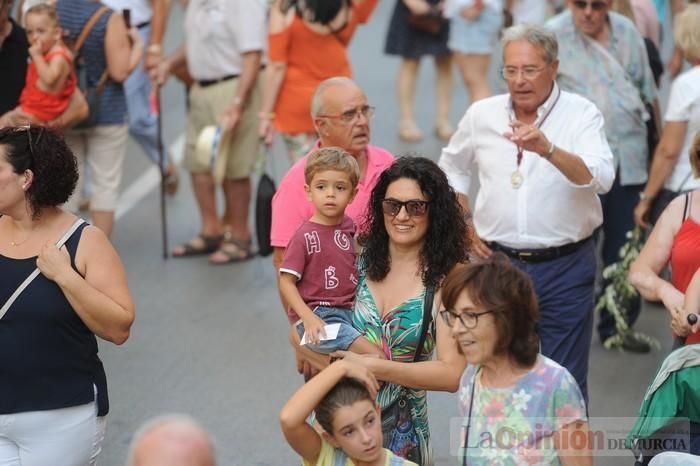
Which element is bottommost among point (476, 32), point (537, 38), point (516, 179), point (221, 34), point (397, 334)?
point (476, 32)

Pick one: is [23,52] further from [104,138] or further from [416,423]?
[416,423]

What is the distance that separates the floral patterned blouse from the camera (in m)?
4.02

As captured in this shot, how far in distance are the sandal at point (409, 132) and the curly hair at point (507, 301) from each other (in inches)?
340

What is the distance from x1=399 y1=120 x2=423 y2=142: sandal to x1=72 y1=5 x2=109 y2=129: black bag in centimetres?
463

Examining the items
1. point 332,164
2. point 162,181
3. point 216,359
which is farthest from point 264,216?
point 162,181

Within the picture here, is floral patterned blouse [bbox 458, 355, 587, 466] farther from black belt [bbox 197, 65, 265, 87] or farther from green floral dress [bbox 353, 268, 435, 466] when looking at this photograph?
black belt [bbox 197, 65, 265, 87]

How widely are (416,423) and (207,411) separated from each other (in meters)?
2.57

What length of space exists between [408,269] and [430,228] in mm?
175

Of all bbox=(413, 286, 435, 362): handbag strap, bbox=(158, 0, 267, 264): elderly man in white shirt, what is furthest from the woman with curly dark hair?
bbox=(158, 0, 267, 264): elderly man in white shirt

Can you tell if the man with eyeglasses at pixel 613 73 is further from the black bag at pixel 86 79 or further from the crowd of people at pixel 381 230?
the black bag at pixel 86 79

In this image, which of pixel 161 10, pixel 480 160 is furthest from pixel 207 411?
pixel 161 10

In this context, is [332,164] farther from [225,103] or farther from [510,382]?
[225,103]

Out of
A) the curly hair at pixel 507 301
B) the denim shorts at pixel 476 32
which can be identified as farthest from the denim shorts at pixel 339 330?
the denim shorts at pixel 476 32

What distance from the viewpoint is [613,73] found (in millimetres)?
7418
